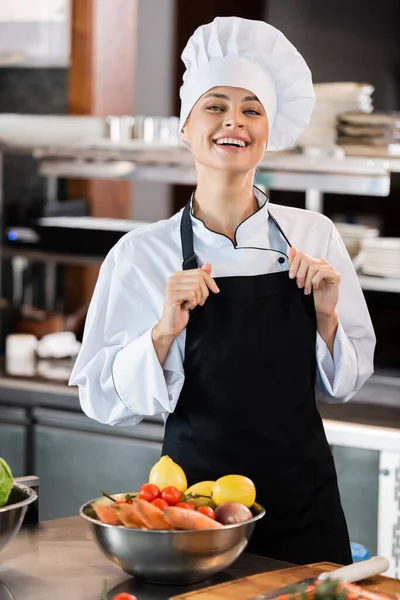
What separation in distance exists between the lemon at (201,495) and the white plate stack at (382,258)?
5.78 feet

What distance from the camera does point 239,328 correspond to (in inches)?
91.5

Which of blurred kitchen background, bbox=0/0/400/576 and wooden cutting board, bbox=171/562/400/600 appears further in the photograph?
blurred kitchen background, bbox=0/0/400/576

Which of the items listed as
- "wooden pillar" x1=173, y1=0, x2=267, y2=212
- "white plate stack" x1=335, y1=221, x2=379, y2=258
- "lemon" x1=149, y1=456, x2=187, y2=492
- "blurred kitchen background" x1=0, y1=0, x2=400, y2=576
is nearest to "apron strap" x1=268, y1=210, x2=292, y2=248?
"lemon" x1=149, y1=456, x2=187, y2=492

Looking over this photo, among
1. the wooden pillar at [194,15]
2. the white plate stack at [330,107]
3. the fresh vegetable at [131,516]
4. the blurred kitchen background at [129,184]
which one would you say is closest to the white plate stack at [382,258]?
the blurred kitchen background at [129,184]

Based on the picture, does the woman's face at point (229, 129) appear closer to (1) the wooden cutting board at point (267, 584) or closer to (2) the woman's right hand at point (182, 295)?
(2) the woman's right hand at point (182, 295)

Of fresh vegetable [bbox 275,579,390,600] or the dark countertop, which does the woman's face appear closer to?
fresh vegetable [bbox 275,579,390,600]

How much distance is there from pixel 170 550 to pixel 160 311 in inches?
28.7

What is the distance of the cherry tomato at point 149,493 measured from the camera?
6.02ft

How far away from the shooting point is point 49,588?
1.83 metres

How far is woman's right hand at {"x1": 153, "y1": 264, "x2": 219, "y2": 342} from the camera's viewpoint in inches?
85.0

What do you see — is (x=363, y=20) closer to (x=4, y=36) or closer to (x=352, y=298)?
(x=4, y=36)

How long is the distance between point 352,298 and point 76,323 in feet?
7.22

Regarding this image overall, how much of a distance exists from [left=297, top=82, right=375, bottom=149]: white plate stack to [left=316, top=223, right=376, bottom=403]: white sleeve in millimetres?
1169

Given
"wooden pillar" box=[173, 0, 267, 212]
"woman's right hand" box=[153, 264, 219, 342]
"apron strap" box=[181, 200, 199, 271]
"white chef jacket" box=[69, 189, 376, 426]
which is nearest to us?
"woman's right hand" box=[153, 264, 219, 342]
